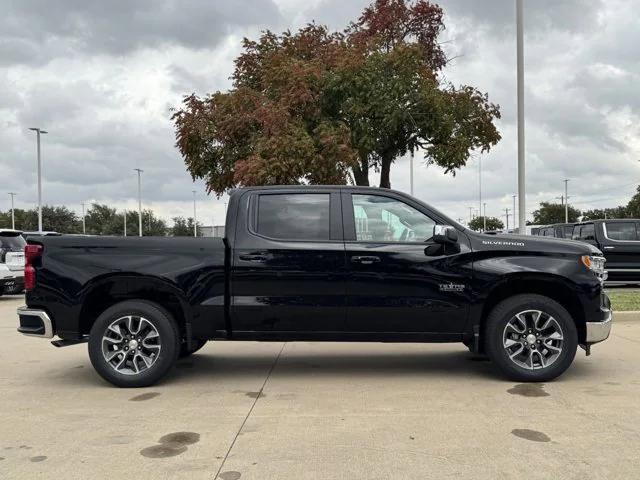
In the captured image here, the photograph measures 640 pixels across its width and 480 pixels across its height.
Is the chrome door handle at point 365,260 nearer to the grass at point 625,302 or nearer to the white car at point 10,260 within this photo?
the grass at point 625,302

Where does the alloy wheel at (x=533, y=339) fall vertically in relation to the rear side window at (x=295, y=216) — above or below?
below

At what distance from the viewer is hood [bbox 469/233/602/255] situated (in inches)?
229

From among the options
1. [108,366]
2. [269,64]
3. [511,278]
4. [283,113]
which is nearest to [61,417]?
[108,366]

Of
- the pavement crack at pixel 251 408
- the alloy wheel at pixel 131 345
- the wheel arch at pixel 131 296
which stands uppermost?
the wheel arch at pixel 131 296

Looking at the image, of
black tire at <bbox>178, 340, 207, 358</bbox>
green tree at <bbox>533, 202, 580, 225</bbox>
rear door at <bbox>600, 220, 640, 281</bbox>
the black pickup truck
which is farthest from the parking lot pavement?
green tree at <bbox>533, 202, 580, 225</bbox>

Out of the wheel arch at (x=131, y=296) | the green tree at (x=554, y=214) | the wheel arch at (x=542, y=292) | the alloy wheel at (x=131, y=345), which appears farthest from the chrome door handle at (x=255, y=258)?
the green tree at (x=554, y=214)

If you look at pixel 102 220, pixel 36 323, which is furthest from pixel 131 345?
pixel 102 220

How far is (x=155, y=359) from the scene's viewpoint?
5.77 metres

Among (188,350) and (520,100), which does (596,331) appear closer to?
(188,350)

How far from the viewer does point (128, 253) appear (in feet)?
19.0

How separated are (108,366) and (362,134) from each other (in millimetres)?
12515

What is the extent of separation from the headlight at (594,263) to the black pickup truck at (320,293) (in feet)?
0.05

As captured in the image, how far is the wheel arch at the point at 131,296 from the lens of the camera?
581cm

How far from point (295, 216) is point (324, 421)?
2140mm
